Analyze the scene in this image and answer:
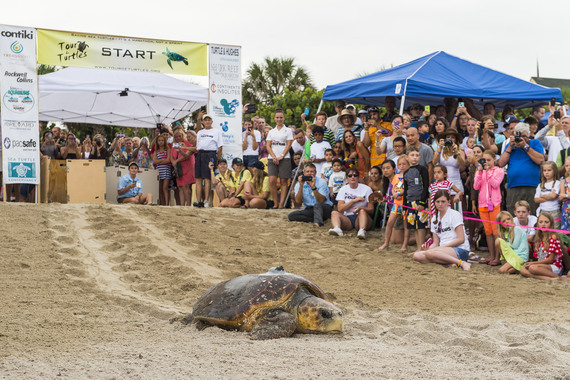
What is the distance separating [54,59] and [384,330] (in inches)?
Answer: 359

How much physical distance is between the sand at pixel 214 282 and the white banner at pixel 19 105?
5.53ft

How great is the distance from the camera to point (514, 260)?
807cm

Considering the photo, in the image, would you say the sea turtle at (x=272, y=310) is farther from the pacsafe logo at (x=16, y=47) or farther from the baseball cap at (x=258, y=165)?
the pacsafe logo at (x=16, y=47)

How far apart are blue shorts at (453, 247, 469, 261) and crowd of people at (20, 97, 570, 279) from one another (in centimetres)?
1

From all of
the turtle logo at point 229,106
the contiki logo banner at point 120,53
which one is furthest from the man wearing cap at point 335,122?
the contiki logo banner at point 120,53

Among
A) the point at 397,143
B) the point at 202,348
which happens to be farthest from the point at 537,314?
the point at 397,143

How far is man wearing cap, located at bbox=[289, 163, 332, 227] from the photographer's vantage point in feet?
35.0

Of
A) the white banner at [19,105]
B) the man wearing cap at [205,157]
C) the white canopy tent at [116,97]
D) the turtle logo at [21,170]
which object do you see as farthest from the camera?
the white canopy tent at [116,97]

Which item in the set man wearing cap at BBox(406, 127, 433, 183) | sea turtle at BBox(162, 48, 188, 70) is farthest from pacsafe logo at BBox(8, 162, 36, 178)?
man wearing cap at BBox(406, 127, 433, 183)

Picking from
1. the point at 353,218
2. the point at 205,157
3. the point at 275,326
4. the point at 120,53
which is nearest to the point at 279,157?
the point at 205,157

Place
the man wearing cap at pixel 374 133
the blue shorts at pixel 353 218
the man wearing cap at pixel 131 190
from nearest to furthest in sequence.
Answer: the blue shorts at pixel 353 218
the man wearing cap at pixel 374 133
the man wearing cap at pixel 131 190

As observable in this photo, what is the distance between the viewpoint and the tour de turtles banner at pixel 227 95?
1307cm

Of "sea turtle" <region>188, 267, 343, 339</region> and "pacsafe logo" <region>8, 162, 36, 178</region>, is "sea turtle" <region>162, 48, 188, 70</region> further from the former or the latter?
"sea turtle" <region>188, 267, 343, 339</region>

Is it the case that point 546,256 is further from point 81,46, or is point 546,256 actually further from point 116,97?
point 116,97
